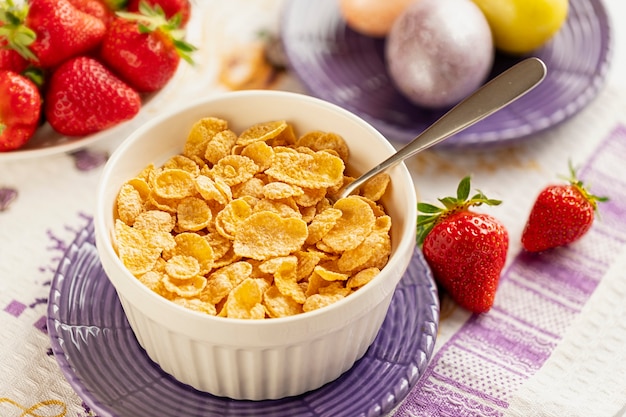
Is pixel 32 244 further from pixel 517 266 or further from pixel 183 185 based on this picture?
pixel 517 266

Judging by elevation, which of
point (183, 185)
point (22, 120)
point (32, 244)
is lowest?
point (32, 244)

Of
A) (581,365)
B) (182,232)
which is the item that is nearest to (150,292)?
(182,232)

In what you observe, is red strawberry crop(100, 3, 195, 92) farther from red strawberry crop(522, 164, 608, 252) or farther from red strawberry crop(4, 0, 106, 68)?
red strawberry crop(522, 164, 608, 252)

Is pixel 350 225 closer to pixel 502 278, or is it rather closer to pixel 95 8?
pixel 502 278

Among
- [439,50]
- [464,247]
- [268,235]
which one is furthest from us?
[439,50]

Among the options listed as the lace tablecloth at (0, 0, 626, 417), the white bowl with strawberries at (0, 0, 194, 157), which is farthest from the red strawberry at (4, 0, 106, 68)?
the lace tablecloth at (0, 0, 626, 417)

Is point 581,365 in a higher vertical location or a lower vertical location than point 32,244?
higher

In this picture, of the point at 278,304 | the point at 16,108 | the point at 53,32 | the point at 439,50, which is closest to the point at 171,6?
the point at 53,32
